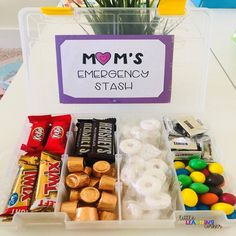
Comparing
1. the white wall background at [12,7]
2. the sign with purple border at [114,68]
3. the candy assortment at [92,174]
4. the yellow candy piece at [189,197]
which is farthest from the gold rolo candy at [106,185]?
the white wall background at [12,7]

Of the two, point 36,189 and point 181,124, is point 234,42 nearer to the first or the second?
point 181,124

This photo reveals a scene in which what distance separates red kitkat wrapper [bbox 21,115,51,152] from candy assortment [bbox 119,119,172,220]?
141mm

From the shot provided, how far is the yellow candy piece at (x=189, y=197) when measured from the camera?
51cm

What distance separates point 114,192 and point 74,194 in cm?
6

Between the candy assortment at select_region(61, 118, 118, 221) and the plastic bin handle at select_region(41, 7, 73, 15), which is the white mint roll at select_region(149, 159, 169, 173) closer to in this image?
the candy assortment at select_region(61, 118, 118, 221)

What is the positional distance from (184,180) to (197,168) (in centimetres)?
4

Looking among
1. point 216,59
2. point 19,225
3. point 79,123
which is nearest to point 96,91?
point 79,123

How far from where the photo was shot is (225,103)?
79 cm

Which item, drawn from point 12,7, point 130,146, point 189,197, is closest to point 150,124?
point 130,146

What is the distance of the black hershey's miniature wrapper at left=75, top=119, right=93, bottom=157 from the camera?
0.59 m

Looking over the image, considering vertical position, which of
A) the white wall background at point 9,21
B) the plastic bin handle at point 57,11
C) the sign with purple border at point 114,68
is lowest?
the white wall background at point 9,21

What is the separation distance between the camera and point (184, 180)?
0.55m

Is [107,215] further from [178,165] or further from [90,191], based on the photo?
[178,165]

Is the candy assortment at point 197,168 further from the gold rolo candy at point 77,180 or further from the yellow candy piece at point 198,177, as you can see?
the gold rolo candy at point 77,180
